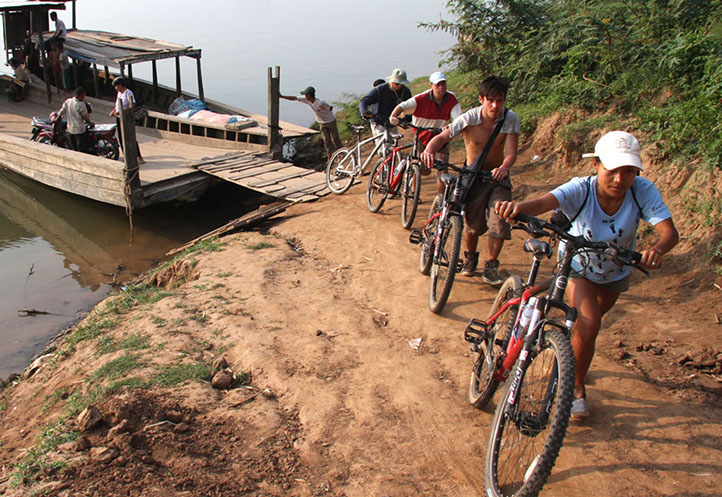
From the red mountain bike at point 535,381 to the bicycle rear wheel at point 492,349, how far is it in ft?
0.36

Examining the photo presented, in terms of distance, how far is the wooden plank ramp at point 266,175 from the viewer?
948 centimetres

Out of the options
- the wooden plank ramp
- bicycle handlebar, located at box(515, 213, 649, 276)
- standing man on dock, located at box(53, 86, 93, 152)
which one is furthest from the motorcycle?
bicycle handlebar, located at box(515, 213, 649, 276)

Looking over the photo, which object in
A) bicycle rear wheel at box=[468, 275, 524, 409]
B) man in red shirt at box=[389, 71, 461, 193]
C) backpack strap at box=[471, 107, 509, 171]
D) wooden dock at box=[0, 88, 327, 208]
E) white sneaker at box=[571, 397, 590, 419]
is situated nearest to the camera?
bicycle rear wheel at box=[468, 275, 524, 409]

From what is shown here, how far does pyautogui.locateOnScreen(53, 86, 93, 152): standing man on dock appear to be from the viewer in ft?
36.5

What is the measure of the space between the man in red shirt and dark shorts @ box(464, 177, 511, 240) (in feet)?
5.35

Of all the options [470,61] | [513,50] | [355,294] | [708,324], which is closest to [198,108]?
[470,61]

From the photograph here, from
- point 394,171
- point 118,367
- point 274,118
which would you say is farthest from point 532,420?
point 274,118

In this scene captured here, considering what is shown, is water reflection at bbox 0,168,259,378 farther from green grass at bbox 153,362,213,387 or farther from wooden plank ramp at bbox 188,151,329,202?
green grass at bbox 153,362,213,387

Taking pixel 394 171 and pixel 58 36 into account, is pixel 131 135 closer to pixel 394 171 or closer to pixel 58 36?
pixel 394 171

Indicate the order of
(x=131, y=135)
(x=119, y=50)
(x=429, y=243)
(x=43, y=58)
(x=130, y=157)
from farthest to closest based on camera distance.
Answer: (x=43, y=58) → (x=119, y=50) → (x=130, y=157) → (x=131, y=135) → (x=429, y=243)

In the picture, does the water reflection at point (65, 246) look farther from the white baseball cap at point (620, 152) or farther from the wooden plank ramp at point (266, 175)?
the white baseball cap at point (620, 152)

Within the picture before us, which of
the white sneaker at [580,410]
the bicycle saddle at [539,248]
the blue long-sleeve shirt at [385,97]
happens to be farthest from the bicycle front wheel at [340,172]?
the bicycle saddle at [539,248]

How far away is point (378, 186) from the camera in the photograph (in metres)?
8.11

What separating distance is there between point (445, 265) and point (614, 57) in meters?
5.64
